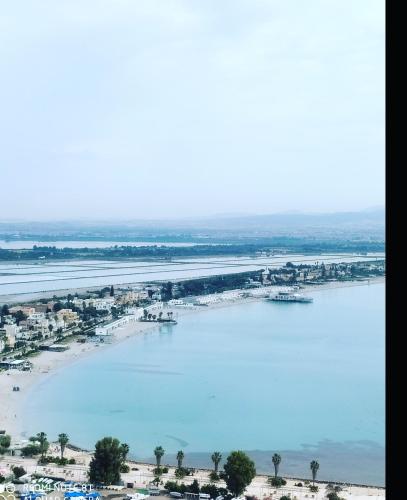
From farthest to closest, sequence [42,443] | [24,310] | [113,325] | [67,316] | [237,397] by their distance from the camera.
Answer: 1. [24,310]
2. [67,316]
3. [113,325]
4. [237,397]
5. [42,443]

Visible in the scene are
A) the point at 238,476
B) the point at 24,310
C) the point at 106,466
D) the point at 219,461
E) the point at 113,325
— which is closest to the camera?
the point at 238,476

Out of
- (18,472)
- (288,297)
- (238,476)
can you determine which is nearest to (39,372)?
(18,472)

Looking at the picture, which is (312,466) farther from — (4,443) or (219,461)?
(4,443)

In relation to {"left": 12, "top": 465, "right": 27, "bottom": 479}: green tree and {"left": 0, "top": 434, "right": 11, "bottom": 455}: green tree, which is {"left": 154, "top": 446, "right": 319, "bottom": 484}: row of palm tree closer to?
{"left": 12, "top": 465, "right": 27, "bottom": 479}: green tree

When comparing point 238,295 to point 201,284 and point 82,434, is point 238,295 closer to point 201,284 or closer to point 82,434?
point 201,284

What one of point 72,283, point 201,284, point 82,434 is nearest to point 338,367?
point 82,434

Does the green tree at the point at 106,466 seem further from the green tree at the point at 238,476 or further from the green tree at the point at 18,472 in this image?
the green tree at the point at 238,476

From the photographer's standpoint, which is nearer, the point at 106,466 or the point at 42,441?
the point at 106,466
